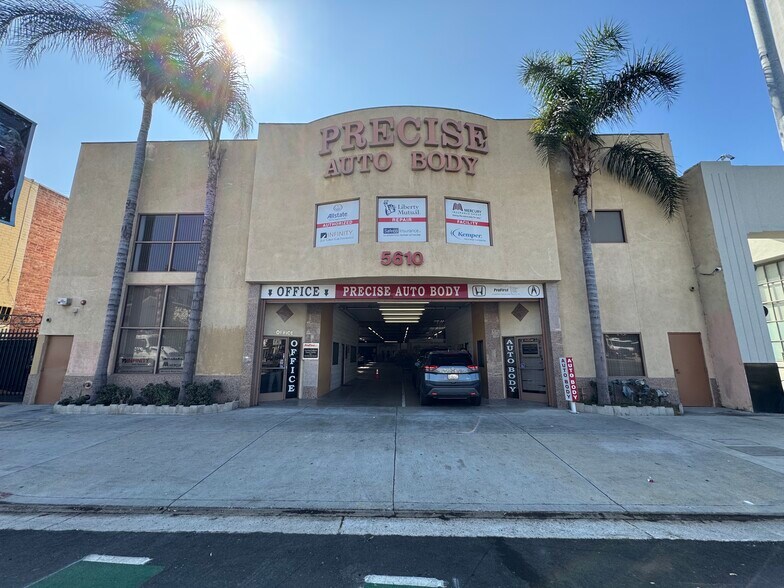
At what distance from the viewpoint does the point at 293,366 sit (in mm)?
12305

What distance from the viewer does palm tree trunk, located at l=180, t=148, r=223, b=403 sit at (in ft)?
34.4

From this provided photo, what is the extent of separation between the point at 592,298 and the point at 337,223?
8.41 m

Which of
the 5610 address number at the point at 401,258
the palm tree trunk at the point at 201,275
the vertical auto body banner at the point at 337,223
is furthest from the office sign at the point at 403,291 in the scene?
the palm tree trunk at the point at 201,275

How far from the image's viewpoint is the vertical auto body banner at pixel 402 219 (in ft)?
35.4

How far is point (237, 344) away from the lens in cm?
1130

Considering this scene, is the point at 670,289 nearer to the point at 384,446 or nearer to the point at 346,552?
the point at 384,446

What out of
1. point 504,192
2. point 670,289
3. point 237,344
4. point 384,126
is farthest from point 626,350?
point 237,344

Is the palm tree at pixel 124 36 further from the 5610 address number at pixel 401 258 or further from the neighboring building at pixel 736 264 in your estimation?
the neighboring building at pixel 736 264

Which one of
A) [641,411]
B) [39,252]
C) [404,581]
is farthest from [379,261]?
[39,252]

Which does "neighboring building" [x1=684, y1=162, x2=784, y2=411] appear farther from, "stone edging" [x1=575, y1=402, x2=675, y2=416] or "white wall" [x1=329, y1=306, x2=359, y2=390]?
"white wall" [x1=329, y1=306, x2=359, y2=390]

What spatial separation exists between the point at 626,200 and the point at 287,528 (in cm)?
1392

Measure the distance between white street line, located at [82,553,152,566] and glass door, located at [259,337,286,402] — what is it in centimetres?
845

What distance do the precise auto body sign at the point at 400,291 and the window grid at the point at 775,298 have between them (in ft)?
34.1

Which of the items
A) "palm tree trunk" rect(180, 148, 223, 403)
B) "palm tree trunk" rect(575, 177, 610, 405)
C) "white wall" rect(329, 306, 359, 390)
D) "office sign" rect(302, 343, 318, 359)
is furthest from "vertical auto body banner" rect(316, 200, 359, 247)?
"palm tree trunk" rect(575, 177, 610, 405)
